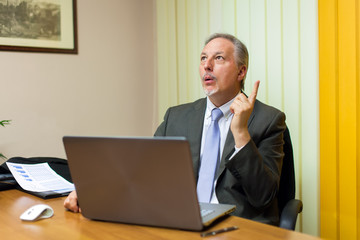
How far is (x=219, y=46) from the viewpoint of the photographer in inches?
85.4

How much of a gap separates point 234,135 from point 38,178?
958 mm

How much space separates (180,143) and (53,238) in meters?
0.47

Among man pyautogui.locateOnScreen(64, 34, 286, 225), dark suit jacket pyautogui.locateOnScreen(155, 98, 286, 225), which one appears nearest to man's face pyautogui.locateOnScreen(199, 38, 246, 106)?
man pyautogui.locateOnScreen(64, 34, 286, 225)

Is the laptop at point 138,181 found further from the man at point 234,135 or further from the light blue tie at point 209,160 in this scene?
the light blue tie at point 209,160

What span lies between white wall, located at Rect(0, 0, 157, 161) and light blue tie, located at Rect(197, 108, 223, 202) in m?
1.49

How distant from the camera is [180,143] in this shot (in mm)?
1121

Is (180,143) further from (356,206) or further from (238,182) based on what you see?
(356,206)

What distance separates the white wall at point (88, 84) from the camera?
9.84 ft

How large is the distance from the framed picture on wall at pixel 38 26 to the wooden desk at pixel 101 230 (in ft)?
5.83

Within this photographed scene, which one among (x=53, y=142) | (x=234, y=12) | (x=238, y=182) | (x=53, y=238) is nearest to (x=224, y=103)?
(x=238, y=182)

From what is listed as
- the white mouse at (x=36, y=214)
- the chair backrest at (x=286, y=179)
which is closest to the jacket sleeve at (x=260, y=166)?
the chair backrest at (x=286, y=179)

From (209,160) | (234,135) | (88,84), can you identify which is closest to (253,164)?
(234,135)

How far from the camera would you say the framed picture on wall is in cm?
A: 293

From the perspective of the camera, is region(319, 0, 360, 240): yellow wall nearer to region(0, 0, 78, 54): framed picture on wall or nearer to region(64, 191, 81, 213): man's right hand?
region(64, 191, 81, 213): man's right hand
